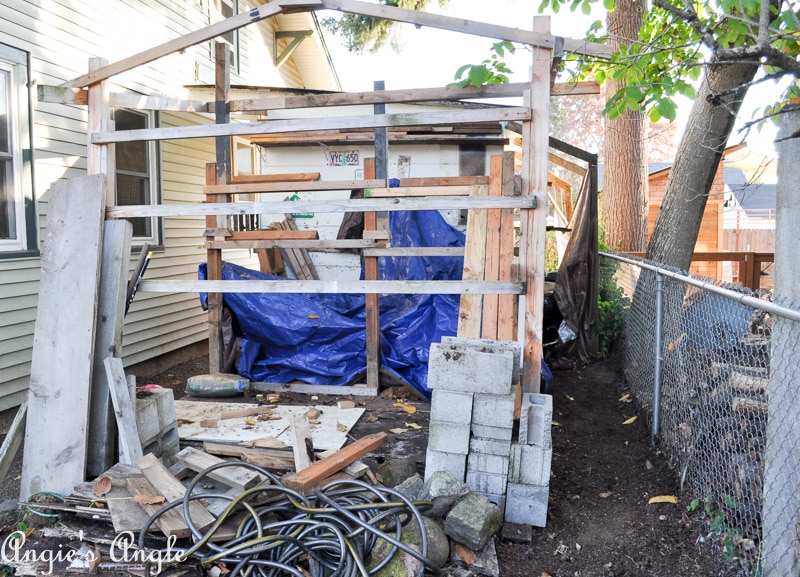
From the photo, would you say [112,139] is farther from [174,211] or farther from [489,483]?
[489,483]

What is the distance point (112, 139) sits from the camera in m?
4.11

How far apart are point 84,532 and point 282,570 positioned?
42.7 inches

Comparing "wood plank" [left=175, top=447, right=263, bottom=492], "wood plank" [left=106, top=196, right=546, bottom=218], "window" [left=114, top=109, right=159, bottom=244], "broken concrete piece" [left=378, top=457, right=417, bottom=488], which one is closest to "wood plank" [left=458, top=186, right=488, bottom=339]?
"wood plank" [left=106, top=196, right=546, bottom=218]

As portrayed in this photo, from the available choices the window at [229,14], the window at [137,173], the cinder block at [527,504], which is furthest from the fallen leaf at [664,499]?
the window at [229,14]

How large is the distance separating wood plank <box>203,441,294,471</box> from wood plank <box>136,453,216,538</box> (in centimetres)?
49

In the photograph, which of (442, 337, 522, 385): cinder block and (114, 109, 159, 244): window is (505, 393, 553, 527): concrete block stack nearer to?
(442, 337, 522, 385): cinder block

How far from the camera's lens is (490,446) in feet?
11.3

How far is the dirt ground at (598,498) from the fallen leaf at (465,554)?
194 mm

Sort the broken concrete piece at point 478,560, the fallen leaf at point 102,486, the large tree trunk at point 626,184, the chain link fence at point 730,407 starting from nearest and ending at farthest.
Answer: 1. the chain link fence at point 730,407
2. the broken concrete piece at point 478,560
3. the fallen leaf at point 102,486
4. the large tree trunk at point 626,184

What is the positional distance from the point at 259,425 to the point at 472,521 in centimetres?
238

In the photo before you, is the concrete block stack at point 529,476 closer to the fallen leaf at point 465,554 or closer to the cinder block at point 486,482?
the cinder block at point 486,482

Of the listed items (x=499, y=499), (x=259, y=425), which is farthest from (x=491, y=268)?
(x=259, y=425)

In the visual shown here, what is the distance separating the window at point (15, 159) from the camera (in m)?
5.38

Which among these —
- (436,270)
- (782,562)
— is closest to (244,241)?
(436,270)
